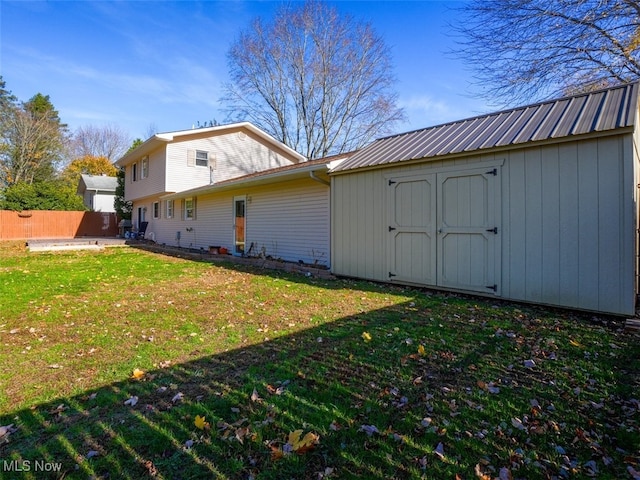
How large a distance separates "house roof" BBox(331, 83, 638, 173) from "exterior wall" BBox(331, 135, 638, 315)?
0.66 ft

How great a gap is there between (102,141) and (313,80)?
30625 millimetres

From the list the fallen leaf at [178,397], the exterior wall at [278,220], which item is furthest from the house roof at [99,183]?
the fallen leaf at [178,397]

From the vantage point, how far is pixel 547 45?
11.6 meters

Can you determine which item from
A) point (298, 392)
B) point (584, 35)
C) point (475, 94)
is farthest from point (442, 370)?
point (584, 35)

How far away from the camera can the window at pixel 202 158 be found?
58.4 feet

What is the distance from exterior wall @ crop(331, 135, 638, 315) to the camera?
458 centimetres

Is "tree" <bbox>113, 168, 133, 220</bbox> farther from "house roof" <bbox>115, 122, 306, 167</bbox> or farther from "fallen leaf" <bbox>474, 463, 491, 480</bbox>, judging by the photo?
"fallen leaf" <bbox>474, 463, 491, 480</bbox>

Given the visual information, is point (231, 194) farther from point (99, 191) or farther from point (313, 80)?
point (99, 191)

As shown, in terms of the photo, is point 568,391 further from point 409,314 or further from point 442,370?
point 409,314

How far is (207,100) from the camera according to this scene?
25094 millimetres

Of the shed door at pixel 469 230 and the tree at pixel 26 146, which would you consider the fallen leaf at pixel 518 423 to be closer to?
the shed door at pixel 469 230

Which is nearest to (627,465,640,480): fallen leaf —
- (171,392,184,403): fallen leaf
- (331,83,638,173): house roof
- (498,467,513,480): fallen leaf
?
(498,467,513,480): fallen leaf

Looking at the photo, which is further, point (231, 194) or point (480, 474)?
point (231, 194)

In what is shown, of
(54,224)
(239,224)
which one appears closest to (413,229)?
(239,224)
